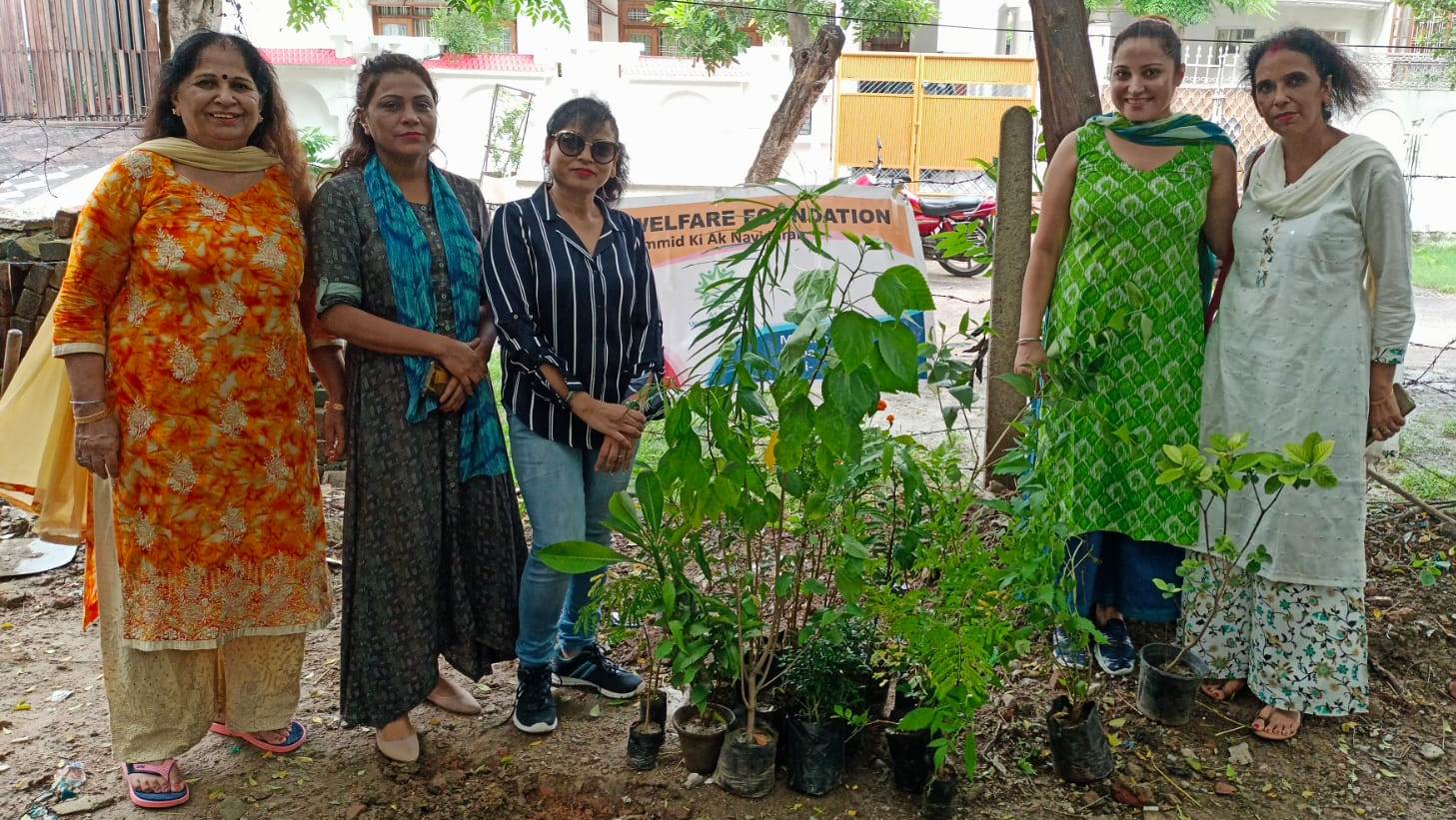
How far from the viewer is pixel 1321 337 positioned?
2576mm

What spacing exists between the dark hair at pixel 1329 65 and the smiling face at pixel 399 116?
6.74 feet

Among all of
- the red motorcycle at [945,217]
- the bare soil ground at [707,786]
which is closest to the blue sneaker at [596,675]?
the bare soil ground at [707,786]

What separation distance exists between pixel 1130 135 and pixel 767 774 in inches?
72.1

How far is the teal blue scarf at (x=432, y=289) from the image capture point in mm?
2375

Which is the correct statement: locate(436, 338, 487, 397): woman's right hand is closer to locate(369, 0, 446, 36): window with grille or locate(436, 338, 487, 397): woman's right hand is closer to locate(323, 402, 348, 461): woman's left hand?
locate(323, 402, 348, 461): woman's left hand

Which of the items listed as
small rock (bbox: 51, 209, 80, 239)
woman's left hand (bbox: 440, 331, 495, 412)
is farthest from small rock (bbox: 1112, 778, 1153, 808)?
small rock (bbox: 51, 209, 80, 239)

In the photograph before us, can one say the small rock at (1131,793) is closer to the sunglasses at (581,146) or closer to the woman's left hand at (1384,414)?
the woman's left hand at (1384,414)

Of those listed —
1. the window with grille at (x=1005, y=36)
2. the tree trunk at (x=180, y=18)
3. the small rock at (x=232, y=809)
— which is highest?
the window with grille at (x=1005, y=36)

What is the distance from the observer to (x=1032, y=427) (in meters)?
2.54

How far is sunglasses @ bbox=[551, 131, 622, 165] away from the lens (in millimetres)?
2439

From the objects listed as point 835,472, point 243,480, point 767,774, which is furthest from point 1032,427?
point 243,480

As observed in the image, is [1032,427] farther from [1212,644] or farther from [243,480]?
[243,480]

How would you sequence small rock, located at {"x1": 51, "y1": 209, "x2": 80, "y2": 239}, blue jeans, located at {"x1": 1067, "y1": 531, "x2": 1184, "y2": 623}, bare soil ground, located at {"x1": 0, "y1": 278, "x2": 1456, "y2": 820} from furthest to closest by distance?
1. small rock, located at {"x1": 51, "y1": 209, "x2": 80, "y2": 239}
2. blue jeans, located at {"x1": 1067, "y1": 531, "x2": 1184, "y2": 623}
3. bare soil ground, located at {"x1": 0, "y1": 278, "x2": 1456, "y2": 820}

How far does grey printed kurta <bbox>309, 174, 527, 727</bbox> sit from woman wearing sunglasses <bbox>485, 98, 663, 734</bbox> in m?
0.13
